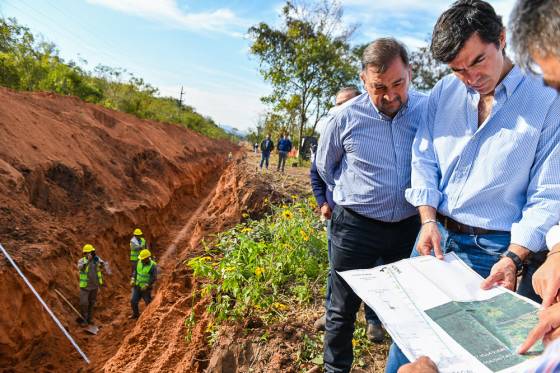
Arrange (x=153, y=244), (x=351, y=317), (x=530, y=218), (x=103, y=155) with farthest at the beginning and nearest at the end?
1. (x=103, y=155)
2. (x=153, y=244)
3. (x=351, y=317)
4. (x=530, y=218)

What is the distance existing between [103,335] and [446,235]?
6161mm

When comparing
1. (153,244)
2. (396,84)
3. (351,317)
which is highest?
(396,84)

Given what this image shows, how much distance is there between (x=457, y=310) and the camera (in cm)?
148

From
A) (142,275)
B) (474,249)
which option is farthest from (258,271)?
(142,275)

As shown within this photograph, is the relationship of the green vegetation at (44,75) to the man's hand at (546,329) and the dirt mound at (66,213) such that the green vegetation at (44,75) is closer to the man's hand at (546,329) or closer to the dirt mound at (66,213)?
the dirt mound at (66,213)

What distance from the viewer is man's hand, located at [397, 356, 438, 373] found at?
1200 mm

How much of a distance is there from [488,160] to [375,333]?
69.0 inches

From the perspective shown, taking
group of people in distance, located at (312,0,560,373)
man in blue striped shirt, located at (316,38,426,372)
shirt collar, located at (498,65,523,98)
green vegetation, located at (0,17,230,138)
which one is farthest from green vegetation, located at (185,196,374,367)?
green vegetation, located at (0,17,230,138)

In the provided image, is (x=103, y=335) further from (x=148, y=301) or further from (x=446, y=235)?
(x=446, y=235)

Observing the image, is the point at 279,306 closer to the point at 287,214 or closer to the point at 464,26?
the point at 287,214

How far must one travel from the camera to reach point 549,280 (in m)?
1.39

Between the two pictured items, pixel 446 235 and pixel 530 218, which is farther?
pixel 446 235

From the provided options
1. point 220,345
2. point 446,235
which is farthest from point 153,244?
point 446,235

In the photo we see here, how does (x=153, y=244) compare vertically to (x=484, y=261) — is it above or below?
below
